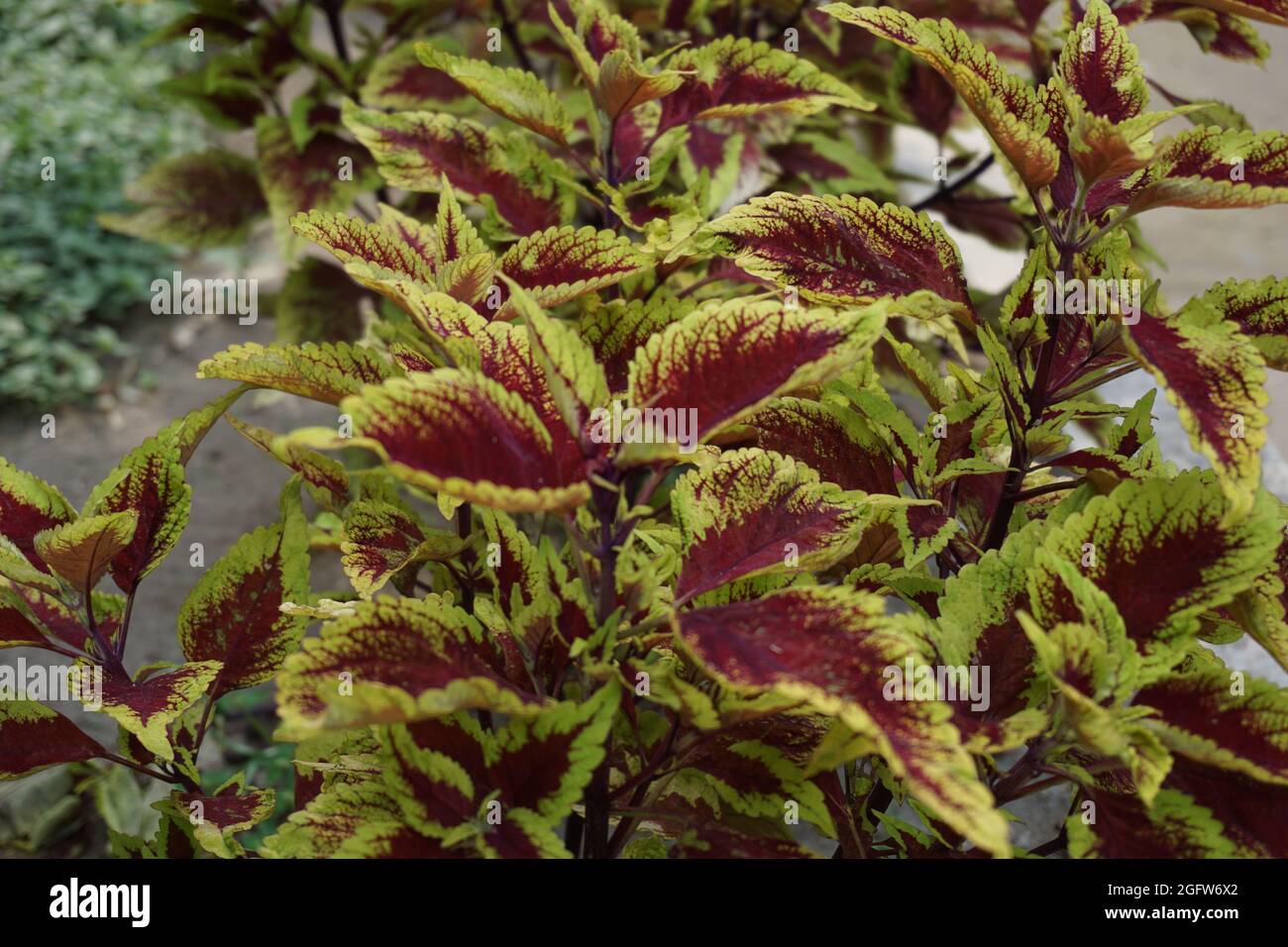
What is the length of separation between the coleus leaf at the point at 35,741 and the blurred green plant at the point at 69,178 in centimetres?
248

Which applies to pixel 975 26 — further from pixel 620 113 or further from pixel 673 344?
pixel 673 344

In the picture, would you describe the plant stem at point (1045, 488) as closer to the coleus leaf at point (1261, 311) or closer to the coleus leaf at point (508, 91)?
the coleus leaf at point (1261, 311)

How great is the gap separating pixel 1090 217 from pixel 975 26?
3.57 feet

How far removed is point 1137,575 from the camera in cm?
78

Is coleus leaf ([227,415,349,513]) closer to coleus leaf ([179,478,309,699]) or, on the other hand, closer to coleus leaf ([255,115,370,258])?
coleus leaf ([179,478,309,699])

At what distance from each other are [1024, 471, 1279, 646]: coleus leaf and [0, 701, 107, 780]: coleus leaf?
0.79 metres

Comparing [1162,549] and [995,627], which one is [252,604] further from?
[1162,549]

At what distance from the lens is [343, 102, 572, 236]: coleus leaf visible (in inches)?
46.3

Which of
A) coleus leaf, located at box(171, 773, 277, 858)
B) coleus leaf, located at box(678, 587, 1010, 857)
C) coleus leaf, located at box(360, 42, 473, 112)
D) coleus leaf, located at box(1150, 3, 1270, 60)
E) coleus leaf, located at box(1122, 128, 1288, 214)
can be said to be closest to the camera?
coleus leaf, located at box(678, 587, 1010, 857)

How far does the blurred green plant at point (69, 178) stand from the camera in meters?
3.29

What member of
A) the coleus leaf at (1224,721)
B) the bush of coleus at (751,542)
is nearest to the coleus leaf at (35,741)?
the bush of coleus at (751,542)

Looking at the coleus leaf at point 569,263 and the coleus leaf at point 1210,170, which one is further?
the coleus leaf at point 569,263

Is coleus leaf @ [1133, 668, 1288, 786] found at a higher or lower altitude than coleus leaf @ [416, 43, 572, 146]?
lower

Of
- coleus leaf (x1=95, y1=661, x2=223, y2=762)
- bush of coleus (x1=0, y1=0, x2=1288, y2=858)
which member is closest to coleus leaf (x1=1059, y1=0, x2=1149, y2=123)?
bush of coleus (x1=0, y1=0, x2=1288, y2=858)
